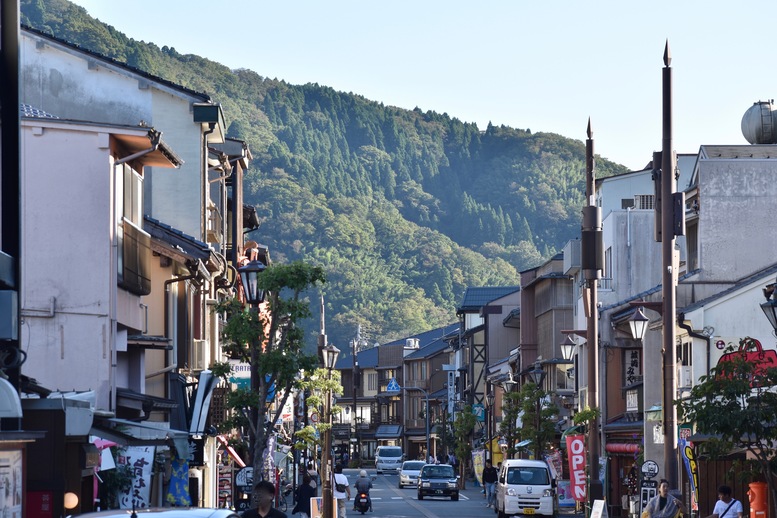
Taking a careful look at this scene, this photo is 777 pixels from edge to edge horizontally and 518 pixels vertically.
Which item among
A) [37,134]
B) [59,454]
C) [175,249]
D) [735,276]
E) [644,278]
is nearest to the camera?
[59,454]

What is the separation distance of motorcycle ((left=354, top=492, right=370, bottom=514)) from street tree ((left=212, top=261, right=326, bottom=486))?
21245 millimetres

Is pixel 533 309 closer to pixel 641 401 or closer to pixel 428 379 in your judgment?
pixel 641 401

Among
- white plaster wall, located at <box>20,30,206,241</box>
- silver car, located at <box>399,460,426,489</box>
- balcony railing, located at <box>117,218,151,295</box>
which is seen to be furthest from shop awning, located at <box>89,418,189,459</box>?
silver car, located at <box>399,460,426,489</box>

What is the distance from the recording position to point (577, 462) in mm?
39094

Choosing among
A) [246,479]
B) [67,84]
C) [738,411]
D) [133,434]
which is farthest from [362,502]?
[738,411]

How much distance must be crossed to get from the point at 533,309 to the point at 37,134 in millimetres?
57682

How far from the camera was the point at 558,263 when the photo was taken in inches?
2798

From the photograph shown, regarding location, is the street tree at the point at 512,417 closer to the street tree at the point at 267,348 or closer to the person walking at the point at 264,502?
the street tree at the point at 267,348

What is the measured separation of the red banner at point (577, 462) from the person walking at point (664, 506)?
1486 centimetres

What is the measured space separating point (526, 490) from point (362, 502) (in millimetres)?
8988

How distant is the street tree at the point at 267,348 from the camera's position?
28281 mm

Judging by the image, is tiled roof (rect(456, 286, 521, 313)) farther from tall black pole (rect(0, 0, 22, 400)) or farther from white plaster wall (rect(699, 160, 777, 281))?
tall black pole (rect(0, 0, 22, 400))

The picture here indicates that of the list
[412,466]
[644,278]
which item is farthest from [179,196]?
[412,466]

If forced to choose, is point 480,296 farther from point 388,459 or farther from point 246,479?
point 246,479
